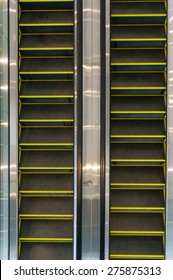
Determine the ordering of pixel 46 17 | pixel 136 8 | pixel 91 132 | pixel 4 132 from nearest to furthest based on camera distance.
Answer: pixel 4 132 → pixel 91 132 → pixel 136 8 → pixel 46 17

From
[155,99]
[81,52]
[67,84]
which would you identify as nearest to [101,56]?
[81,52]

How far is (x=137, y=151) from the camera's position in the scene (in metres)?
4.38

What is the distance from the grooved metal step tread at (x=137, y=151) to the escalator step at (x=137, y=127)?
0.68 ft

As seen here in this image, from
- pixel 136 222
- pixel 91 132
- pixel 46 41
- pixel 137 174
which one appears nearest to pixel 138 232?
pixel 136 222

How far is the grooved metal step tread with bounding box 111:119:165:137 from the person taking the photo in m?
4.35

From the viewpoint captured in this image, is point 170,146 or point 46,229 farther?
point 46,229

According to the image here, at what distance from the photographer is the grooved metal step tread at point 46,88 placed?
14.5 ft

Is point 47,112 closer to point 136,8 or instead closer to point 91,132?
point 91,132

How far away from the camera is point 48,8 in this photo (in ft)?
14.5

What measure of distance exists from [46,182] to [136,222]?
5.28ft

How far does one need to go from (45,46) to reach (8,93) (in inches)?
38.5

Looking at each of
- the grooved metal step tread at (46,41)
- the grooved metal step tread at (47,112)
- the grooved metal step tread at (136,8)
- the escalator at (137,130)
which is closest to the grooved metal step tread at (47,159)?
the grooved metal step tread at (47,112)

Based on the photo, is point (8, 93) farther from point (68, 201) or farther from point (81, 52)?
point (68, 201)

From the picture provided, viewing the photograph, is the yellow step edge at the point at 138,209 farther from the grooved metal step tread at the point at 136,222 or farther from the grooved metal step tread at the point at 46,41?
the grooved metal step tread at the point at 46,41
